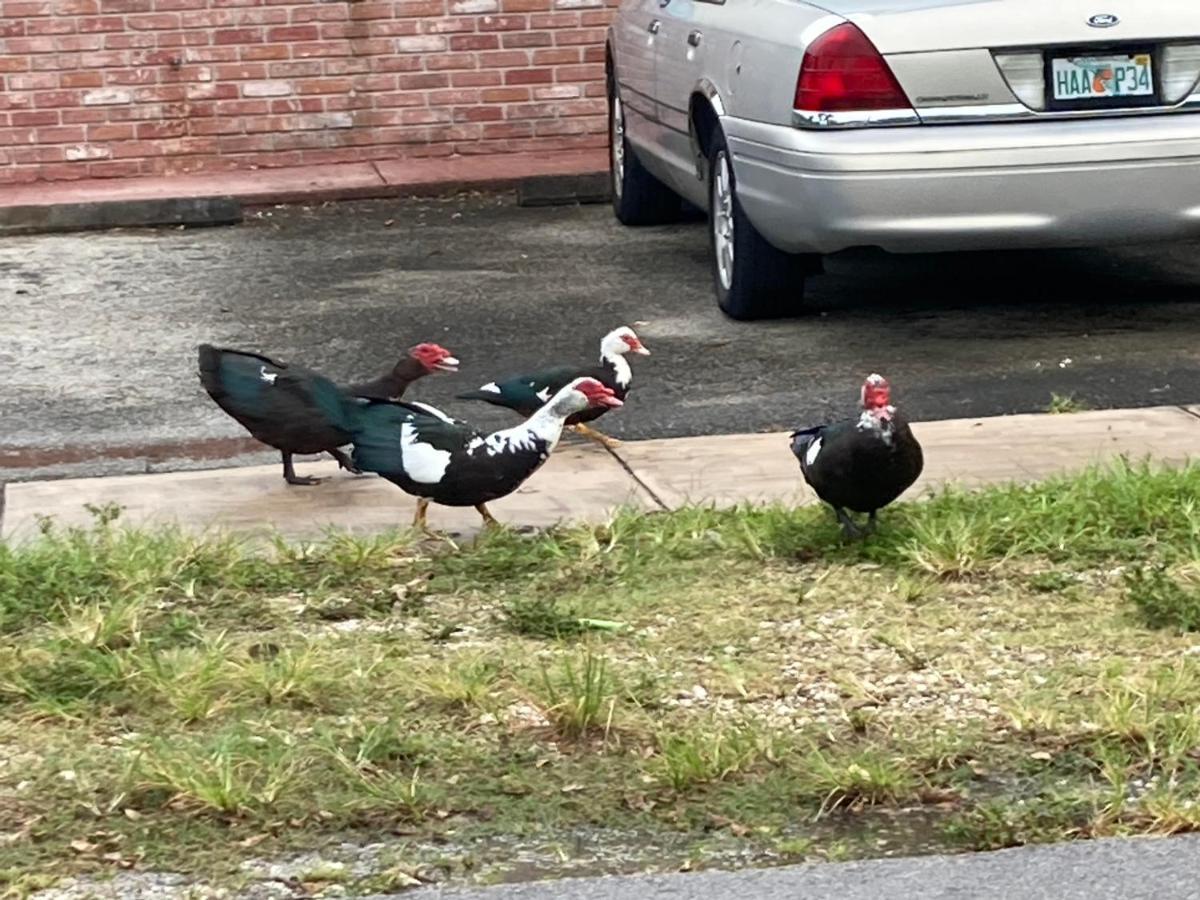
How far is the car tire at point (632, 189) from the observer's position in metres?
11.1

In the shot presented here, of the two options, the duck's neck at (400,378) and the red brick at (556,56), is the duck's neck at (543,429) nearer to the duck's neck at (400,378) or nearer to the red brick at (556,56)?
the duck's neck at (400,378)

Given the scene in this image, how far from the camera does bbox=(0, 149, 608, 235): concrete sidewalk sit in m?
12.0

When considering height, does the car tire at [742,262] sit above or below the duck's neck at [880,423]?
below

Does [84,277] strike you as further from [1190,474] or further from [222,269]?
[1190,474]

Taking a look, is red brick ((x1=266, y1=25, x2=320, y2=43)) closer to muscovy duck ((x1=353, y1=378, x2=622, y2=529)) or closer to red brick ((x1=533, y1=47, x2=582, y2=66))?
red brick ((x1=533, y1=47, x2=582, y2=66))

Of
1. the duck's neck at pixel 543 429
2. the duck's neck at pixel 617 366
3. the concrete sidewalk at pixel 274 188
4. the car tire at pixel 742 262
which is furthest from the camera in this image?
the concrete sidewalk at pixel 274 188

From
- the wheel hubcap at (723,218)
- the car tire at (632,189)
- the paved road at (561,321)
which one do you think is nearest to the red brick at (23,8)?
the paved road at (561,321)

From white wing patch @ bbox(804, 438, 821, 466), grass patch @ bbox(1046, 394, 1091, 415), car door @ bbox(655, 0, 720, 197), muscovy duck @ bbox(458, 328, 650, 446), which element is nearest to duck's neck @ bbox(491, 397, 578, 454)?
white wing patch @ bbox(804, 438, 821, 466)

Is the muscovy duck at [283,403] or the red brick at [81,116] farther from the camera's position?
the red brick at [81,116]

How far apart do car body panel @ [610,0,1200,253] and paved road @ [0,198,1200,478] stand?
1.67 feet

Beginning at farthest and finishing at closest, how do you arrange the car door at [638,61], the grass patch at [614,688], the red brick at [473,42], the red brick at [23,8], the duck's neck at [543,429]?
the red brick at [473,42] < the red brick at [23,8] < the car door at [638,61] < the duck's neck at [543,429] < the grass patch at [614,688]

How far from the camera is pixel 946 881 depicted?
3.78 m

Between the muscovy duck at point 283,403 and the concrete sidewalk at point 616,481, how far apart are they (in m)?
0.17

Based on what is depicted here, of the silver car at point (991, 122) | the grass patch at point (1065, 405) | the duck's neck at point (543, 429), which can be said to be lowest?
the grass patch at point (1065, 405)
